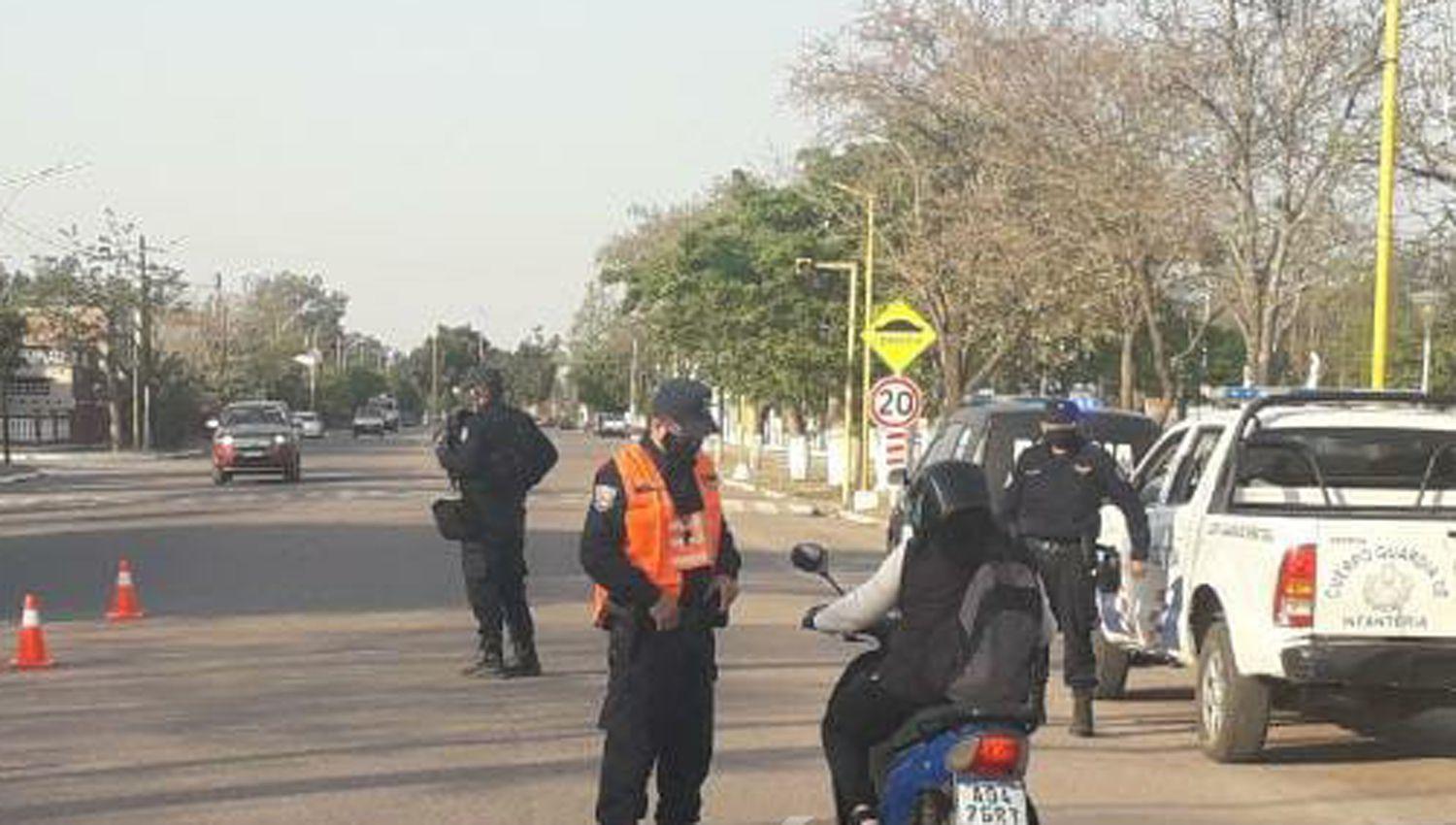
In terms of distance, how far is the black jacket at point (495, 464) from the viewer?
12609 millimetres

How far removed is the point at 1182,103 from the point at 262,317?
120203 millimetres

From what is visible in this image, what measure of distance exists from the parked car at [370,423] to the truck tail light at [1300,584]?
3733 inches

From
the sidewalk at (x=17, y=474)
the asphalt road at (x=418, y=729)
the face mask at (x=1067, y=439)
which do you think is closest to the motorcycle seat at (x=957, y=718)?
the asphalt road at (x=418, y=729)

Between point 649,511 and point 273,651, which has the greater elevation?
point 649,511

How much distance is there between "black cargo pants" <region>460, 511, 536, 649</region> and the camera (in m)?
12.6

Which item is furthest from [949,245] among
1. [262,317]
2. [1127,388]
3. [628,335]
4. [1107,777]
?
[262,317]

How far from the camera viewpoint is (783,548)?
25641 mm

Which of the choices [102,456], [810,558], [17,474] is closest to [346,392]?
[102,456]

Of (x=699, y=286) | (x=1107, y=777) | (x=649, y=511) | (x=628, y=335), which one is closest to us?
(x=649, y=511)

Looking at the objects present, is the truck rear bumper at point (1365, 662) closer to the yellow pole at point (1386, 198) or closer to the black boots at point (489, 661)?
the black boots at point (489, 661)

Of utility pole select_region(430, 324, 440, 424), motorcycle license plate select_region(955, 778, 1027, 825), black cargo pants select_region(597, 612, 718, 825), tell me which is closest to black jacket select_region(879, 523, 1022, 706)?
motorcycle license plate select_region(955, 778, 1027, 825)

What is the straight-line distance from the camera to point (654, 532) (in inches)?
290

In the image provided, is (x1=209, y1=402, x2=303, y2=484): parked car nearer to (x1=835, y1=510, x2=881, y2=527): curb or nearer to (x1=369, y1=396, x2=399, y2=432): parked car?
(x1=835, y1=510, x2=881, y2=527): curb

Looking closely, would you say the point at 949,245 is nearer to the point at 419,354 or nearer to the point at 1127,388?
the point at 1127,388
